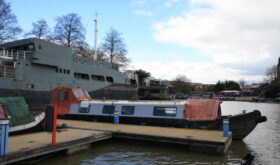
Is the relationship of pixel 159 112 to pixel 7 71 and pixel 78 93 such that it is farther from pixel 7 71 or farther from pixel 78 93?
pixel 7 71

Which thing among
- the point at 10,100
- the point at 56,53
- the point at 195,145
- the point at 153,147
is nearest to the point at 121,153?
the point at 153,147

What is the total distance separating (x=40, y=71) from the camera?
85.2 ft

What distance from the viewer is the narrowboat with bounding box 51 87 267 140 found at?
12953 millimetres

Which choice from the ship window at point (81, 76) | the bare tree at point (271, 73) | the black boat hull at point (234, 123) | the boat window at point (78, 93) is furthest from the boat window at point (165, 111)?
the bare tree at point (271, 73)

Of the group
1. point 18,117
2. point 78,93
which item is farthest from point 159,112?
point 18,117

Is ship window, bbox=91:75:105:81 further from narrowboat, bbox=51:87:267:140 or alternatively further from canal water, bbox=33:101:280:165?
canal water, bbox=33:101:280:165

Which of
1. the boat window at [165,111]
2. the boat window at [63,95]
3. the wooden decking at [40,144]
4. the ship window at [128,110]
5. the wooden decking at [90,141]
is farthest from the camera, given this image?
the boat window at [63,95]

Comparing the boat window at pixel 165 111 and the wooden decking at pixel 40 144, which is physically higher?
the boat window at pixel 165 111

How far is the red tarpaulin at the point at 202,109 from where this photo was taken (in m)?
13.1

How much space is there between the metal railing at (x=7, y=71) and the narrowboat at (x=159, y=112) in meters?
8.86

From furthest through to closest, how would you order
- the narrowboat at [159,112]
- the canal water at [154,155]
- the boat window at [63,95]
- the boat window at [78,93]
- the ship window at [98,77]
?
1. the ship window at [98,77]
2. the boat window at [63,95]
3. the boat window at [78,93]
4. the narrowboat at [159,112]
5. the canal water at [154,155]

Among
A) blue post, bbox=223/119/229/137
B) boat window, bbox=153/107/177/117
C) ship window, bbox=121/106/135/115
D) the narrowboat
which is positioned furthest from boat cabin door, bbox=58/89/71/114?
blue post, bbox=223/119/229/137

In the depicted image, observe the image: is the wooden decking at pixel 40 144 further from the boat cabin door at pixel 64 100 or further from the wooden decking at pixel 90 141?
the boat cabin door at pixel 64 100

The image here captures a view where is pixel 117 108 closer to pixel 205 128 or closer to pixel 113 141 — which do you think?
pixel 113 141
